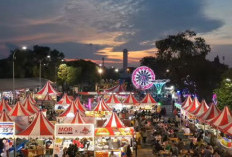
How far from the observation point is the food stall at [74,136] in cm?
1506

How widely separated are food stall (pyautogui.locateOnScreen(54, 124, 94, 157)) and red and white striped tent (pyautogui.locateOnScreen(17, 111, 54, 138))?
1.95ft

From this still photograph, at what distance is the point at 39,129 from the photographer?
1559 centimetres

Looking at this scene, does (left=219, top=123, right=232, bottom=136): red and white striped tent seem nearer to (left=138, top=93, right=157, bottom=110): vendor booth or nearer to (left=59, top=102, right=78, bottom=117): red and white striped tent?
(left=59, top=102, right=78, bottom=117): red and white striped tent

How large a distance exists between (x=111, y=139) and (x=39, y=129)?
3608 millimetres

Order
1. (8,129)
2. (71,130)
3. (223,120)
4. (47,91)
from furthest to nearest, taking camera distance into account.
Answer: (47,91)
(223,120)
(8,129)
(71,130)

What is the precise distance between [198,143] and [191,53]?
1392 inches

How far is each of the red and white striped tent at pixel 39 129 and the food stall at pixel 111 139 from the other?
7.44 feet

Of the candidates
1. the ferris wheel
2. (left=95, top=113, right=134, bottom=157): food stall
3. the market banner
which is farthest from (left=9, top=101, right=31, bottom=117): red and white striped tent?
the ferris wheel

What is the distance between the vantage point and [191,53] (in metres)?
52.0

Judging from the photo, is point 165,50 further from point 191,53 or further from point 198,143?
point 198,143

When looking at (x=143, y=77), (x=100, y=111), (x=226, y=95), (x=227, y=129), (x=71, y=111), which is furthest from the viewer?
(x=143, y=77)

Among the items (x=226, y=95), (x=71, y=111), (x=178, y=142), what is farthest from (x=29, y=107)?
(x=226, y=95)

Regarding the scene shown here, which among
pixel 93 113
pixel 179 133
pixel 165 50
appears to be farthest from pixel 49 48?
pixel 179 133

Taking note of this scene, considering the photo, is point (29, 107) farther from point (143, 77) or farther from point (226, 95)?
point (226, 95)
